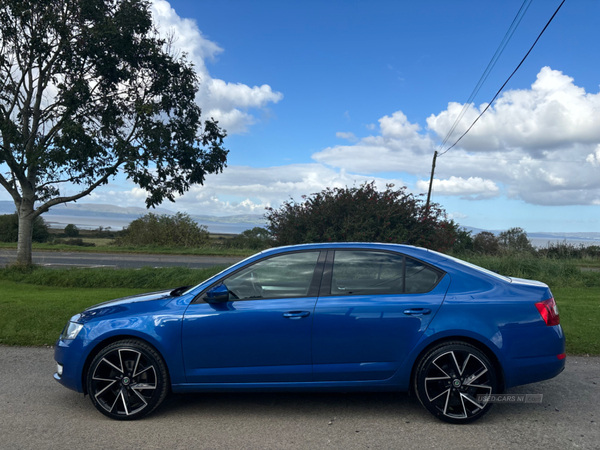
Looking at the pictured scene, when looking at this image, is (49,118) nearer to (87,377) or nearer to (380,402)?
(87,377)

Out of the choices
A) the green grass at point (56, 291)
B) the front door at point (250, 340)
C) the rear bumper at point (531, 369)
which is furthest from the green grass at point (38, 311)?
the rear bumper at point (531, 369)

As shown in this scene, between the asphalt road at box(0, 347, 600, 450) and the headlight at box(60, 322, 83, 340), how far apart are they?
692mm

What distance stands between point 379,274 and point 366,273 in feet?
0.41

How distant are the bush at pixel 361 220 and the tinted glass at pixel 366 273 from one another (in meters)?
8.12

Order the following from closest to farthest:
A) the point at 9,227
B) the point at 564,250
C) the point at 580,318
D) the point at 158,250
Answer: the point at 580,318
the point at 564,250
the point at 158,250
the point at 9,227

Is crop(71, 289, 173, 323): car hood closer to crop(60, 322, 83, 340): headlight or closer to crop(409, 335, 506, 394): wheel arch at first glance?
crop(60, 322, 83, 340): headlight

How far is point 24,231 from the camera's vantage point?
47.5 feet

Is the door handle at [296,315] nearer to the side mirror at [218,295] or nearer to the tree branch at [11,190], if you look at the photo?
the side mirror at [218,295]

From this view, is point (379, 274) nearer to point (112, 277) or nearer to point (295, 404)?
point (295, 404)

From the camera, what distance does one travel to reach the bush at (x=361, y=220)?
12.8 m

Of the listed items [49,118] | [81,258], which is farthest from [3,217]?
[49,118]

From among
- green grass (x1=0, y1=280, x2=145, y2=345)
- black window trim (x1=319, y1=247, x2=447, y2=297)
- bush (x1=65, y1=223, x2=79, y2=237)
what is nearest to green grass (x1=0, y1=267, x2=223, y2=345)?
green grass (x1=0, y1=280, x2=145, y2=345)

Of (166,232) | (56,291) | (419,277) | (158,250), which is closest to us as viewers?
(419,277)

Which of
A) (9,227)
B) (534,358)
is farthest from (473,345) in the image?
(9,227)
